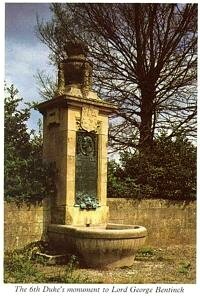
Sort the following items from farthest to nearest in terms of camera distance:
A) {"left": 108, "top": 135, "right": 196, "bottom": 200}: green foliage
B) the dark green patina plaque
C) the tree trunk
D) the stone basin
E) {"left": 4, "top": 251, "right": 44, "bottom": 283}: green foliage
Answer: the tree trunk < {"left": 108, "top": 135, "right": 196, "bottom": 200}: green foliage < the dark green patina plaque < the stone basin < {"left": 4, "top": 251, "right": 44, "bottom": 283}: green foliage

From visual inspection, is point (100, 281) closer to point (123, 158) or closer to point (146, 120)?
point (123, 158)

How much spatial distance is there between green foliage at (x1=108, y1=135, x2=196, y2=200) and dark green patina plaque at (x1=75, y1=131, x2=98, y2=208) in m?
1.19

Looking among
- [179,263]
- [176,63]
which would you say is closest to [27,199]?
[179,263]

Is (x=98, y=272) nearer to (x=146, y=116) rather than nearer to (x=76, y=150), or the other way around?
(x=76, y=150)

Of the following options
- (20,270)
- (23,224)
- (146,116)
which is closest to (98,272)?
(20,270)

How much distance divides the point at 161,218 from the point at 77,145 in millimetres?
2014

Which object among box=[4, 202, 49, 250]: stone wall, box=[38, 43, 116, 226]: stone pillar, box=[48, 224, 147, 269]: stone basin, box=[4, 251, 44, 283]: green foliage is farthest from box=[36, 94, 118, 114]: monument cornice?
box=[4, 251, 44, 283]: green foliage

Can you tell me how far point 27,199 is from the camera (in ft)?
18.9

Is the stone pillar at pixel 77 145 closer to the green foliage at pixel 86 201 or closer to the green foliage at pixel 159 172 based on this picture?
the green foliage at pixel 86 201

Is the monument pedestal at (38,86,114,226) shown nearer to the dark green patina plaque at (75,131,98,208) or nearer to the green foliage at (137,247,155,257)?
the dark green patina plaque at (75,131,98,208)

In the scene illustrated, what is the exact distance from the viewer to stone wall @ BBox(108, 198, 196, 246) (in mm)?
6898

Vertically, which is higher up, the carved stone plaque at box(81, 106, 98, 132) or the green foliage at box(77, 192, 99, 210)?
the carved stone plaque at box(81, 106, 98, 132)

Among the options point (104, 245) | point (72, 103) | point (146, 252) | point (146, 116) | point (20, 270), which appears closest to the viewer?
point (20, 270)

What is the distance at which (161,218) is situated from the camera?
708 cm
